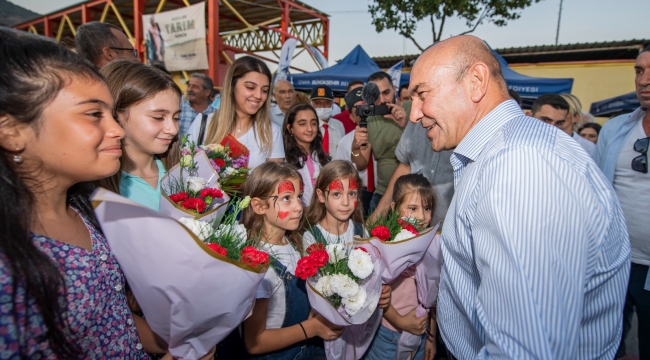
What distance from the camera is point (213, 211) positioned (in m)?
1.99

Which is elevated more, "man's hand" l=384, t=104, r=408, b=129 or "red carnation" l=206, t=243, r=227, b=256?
"man's hand" l=384, t=104, r=408, b=129

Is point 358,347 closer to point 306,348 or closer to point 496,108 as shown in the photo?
point 306,348

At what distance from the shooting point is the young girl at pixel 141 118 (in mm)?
2129

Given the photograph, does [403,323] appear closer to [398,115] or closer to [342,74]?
[398,115]

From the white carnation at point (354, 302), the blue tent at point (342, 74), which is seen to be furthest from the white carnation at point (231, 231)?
the blue tent at point (342, 74)

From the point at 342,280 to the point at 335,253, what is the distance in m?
0.17

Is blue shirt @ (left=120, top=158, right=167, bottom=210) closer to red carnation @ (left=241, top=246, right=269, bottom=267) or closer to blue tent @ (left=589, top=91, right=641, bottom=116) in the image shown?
red carnation @ (left=241, top=246, right=269, bottom=267)

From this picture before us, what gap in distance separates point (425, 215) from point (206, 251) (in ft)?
7.35

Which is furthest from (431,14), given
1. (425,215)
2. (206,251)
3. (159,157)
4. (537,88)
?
(206,251)

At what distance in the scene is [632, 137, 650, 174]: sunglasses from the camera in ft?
9.69

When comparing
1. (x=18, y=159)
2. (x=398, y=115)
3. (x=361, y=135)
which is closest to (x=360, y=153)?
(x=361, y=135)

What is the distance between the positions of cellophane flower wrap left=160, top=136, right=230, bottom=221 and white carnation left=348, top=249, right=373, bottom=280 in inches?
29.9

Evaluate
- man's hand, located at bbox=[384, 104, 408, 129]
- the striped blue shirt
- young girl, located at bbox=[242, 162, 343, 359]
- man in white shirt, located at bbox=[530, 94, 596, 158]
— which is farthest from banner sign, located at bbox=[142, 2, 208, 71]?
the striped blue shirt

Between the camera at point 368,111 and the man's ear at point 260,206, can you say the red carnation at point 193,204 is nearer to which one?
the man's ear at point 260,206
